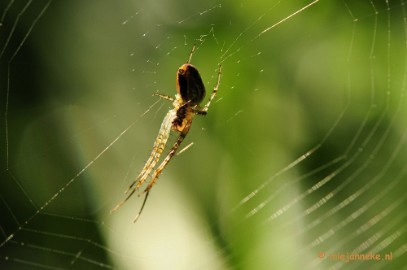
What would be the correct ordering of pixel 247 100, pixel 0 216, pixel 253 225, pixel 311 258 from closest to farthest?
pixel 253 225, pixel 311 258, pixel 247 100, pixel 0 216

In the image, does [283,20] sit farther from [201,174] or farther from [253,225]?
[253,225]

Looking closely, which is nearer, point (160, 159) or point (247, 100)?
point (247, 100)

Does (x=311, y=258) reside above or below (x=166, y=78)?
below

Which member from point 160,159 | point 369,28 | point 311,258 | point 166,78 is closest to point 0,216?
point 160,159

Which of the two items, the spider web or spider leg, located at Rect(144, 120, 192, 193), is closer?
the spider web

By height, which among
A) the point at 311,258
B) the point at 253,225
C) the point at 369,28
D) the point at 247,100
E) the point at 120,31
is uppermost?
the point at 120,31

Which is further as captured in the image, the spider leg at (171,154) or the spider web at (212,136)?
the spider leg at (171,154)

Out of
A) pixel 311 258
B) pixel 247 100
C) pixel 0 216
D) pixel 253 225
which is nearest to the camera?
pixel 253 225
